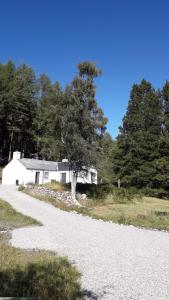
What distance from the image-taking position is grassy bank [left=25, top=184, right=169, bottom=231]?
18028 mm

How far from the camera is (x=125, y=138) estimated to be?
1832 inches

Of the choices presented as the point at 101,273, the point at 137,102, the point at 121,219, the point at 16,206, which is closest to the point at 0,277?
the point at 101,273

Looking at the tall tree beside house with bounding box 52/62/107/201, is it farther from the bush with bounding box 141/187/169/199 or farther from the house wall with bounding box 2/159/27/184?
the bush with bounding box 141/187/169/199

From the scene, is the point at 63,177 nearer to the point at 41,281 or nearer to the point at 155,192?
the point at 155,192

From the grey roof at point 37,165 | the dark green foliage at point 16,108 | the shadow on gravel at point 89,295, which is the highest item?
the dark green foliage at point 16,108

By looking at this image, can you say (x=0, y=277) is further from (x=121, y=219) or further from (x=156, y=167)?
(x=156, y=167)

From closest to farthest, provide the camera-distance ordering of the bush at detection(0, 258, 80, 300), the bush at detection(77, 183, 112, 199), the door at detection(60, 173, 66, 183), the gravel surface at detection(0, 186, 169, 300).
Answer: the bush at detection(0, 258, 80, 300)
the gravel surface at detection(0, 186, 169, 300)
the bush at detection(77, 183, 112, 199)
the door at detection(60, 173, 66, 183)

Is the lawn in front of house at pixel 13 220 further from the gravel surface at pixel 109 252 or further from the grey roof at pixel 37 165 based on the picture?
the grey roof at pixel 37 165

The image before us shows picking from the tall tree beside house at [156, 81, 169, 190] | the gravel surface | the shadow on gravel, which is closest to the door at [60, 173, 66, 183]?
the tall tree beside house at [156, 81, 169, 190]

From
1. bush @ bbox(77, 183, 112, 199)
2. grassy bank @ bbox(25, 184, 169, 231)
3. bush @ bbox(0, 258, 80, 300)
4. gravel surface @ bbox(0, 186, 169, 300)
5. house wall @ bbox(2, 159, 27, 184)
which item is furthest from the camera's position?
house wall @ bbox(2, 159, 27, 184)

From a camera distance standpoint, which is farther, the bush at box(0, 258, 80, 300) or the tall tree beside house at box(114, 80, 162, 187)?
the tall tree beside house at box(114, 80, 162, 187)

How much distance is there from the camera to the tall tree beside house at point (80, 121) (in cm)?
2852

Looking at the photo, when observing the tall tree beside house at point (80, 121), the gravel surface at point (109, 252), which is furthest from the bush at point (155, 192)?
the gravel surface at point (109, 252)

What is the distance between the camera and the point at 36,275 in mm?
7578
